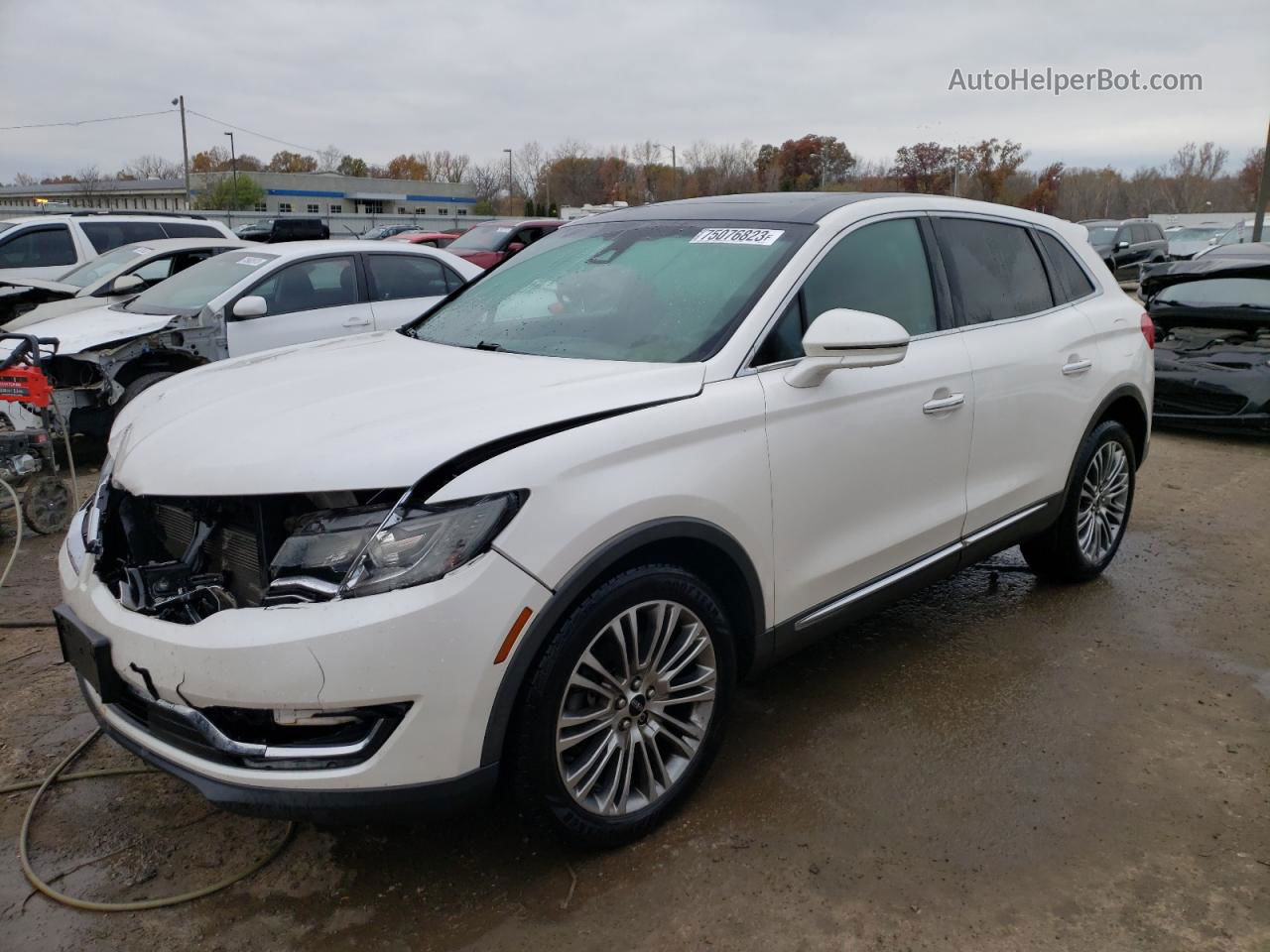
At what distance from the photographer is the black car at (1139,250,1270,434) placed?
796 centimetres

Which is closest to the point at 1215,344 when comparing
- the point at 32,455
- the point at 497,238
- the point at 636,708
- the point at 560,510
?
the point at 636,708

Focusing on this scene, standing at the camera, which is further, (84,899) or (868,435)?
(868,435)

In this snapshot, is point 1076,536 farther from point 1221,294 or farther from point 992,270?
point 1221,294

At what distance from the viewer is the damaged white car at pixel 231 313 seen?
684cm

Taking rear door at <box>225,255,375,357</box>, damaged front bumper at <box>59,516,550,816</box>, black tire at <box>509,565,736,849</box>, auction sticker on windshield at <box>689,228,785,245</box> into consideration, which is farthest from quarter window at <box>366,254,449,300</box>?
damaged front bumper at <box>59,516,550,816</box>

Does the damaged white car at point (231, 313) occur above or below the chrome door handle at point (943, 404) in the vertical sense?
above

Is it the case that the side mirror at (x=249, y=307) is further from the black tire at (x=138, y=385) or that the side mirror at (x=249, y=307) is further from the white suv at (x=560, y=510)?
the white suv at (x=560, y=510)

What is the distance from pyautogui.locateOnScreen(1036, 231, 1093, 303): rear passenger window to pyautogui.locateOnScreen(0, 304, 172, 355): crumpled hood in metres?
5.87

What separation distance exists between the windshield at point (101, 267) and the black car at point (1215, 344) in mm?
9638

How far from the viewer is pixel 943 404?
3.60 m

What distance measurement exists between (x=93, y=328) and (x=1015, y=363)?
6384 mm

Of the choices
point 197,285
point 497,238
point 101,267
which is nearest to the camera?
point 197,285

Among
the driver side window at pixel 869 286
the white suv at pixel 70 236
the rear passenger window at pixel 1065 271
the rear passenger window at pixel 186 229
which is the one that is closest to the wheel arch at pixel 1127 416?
the rear passenger window at pixel 1065 271

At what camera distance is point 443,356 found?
10.7 feet
